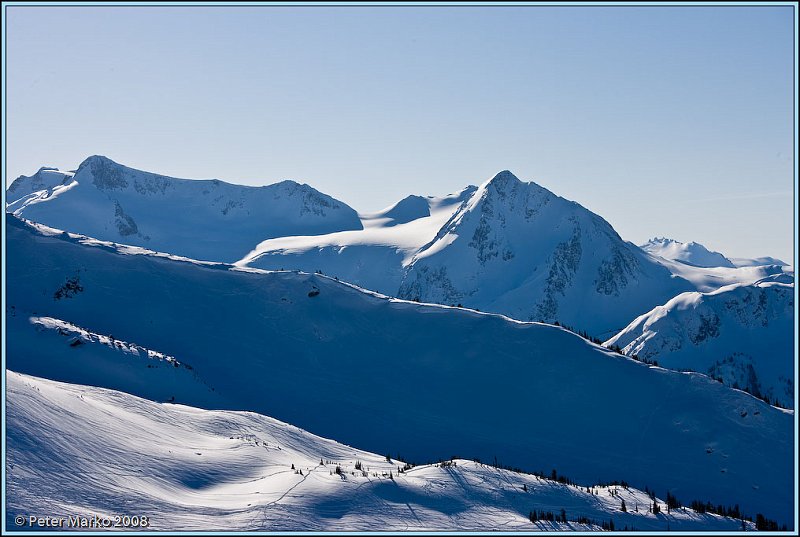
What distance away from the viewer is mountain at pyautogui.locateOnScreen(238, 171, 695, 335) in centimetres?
14638

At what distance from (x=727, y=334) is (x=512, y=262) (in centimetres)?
4882

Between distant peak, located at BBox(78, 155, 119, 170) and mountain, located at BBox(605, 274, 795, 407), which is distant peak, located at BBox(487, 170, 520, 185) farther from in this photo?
distant peak, located at BBox(78, 155, 119, 170)

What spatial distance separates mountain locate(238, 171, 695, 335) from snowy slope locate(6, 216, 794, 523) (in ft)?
327

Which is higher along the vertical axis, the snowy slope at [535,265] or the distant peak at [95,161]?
the distant peak at [95,161]

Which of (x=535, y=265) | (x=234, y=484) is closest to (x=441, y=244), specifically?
(x=535, y=265)

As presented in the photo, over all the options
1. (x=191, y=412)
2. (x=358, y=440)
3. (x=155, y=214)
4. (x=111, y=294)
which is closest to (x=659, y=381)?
(x=358, y=440)

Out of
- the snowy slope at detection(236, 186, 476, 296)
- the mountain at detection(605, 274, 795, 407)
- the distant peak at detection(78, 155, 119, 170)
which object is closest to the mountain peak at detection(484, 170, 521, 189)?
the snowy slope at detection(236, 186, 476, 296)

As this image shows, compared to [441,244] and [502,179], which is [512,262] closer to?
[441,244]

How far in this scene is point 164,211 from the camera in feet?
605

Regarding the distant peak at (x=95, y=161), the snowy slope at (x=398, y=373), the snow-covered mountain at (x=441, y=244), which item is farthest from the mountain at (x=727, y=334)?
the distant peak at (x=95, y=161)

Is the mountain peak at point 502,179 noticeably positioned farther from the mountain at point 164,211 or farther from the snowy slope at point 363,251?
the mountain at point 164,211

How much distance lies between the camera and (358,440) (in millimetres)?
31047

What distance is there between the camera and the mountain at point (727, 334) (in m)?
110

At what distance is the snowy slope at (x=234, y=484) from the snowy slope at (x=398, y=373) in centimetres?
760
